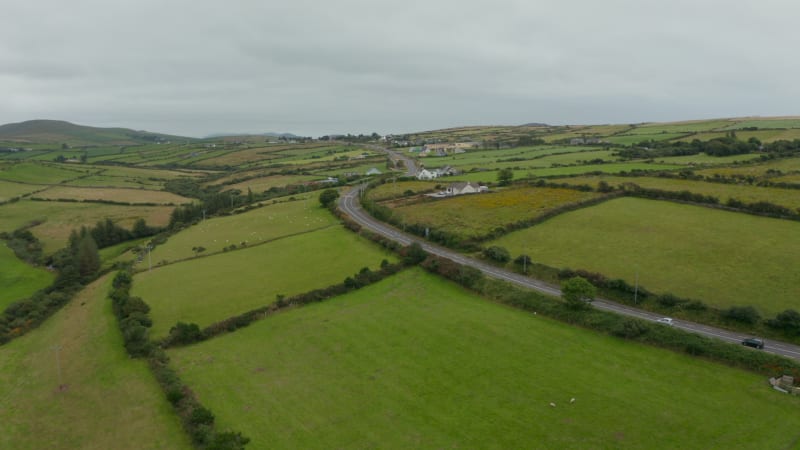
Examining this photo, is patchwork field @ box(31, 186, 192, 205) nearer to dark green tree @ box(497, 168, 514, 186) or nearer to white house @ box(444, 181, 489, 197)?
white house @ box(444, 181, 489, 197)

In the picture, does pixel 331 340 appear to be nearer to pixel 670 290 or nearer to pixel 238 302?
pixel 238 302

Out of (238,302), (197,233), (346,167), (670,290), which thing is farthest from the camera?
(346,167)

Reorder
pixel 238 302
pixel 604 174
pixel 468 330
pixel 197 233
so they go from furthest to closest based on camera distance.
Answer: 1. pixel 604 174
2. pixel 197 233
3. pixel 238 302
4. pixel 468 330

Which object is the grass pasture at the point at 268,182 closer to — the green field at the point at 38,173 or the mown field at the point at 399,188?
the mown field at the point at 399,188

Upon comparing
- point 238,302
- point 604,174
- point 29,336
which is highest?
point 604,174

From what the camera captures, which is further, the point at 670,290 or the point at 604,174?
the point at 604,174

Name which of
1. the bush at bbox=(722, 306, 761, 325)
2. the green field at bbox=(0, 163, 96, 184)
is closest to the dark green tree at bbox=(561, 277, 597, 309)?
the bush at bbox=(722, 306, 761, 325)

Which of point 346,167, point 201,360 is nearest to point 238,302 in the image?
point 201,360

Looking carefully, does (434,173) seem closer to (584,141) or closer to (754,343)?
(584,141)
